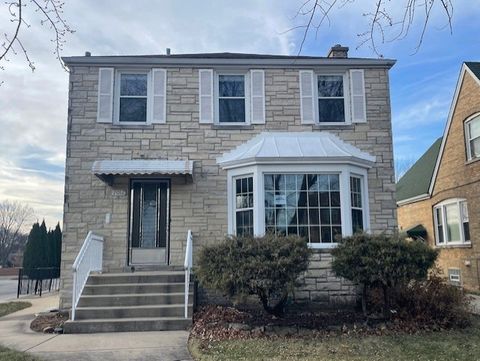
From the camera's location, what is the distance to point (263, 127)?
437 inches

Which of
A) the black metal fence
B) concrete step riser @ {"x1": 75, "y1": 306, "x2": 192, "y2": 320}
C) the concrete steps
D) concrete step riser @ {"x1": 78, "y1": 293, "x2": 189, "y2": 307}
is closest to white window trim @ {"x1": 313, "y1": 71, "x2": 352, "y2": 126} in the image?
the concrete steps

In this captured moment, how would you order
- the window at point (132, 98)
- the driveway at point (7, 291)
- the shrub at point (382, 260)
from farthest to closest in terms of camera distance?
the driveway at point (7, 291)
the window at point (132, 98)
the shrub at point (382, 260)

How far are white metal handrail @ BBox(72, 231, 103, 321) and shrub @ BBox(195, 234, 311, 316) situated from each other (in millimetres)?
2361

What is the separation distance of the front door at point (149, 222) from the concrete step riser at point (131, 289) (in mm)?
1229

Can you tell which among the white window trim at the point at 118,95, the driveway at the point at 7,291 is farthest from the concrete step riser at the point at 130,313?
the driveway at the point at 7,291

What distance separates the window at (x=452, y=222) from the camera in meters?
15.7

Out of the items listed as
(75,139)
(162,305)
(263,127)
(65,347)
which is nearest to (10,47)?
(65,347)

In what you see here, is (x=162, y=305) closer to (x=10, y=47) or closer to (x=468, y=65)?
(x=10, y=47)

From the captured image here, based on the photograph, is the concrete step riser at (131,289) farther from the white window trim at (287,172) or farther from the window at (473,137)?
the window at (473,137)

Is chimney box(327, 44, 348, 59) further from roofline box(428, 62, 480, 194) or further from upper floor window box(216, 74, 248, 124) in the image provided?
roofline box(428, 62, 480, 194)

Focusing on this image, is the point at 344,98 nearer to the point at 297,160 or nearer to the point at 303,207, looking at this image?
the point at 297,160

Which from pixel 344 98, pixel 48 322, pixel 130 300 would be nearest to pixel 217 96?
pixel 344 98

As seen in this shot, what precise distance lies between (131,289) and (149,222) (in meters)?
1.95

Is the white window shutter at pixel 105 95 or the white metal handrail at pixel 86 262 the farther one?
the white window shutter at pixel 105 95
